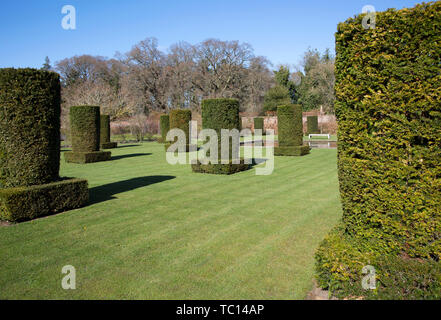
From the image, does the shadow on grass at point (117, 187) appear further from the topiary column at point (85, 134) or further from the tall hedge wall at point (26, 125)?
the topiary column at point (85, 134)

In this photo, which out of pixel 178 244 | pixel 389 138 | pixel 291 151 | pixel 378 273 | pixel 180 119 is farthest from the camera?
pixel 180 119

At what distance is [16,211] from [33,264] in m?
2.42

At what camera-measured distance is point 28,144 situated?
6598 mm

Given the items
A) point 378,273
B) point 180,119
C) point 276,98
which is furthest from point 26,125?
point 276,98

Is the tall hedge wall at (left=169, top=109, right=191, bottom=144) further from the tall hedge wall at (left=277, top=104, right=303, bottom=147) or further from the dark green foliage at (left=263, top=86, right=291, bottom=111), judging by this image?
the dark green foliage at (left=263, top=86, right=291, bottom=111)

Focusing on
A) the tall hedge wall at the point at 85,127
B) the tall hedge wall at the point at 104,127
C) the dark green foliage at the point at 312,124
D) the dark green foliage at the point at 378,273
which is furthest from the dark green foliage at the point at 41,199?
the dark green foliage at the point at 312,124

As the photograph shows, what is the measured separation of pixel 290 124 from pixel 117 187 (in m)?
10.5

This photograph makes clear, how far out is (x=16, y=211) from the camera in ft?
20.6

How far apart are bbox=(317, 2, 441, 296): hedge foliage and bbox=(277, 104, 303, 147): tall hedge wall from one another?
1291 cm

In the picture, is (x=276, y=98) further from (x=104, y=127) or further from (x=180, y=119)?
(x=104, y=127)

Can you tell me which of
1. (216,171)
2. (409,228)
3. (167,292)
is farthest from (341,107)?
(216,171)

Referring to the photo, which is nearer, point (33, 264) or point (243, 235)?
point (33, 264)
